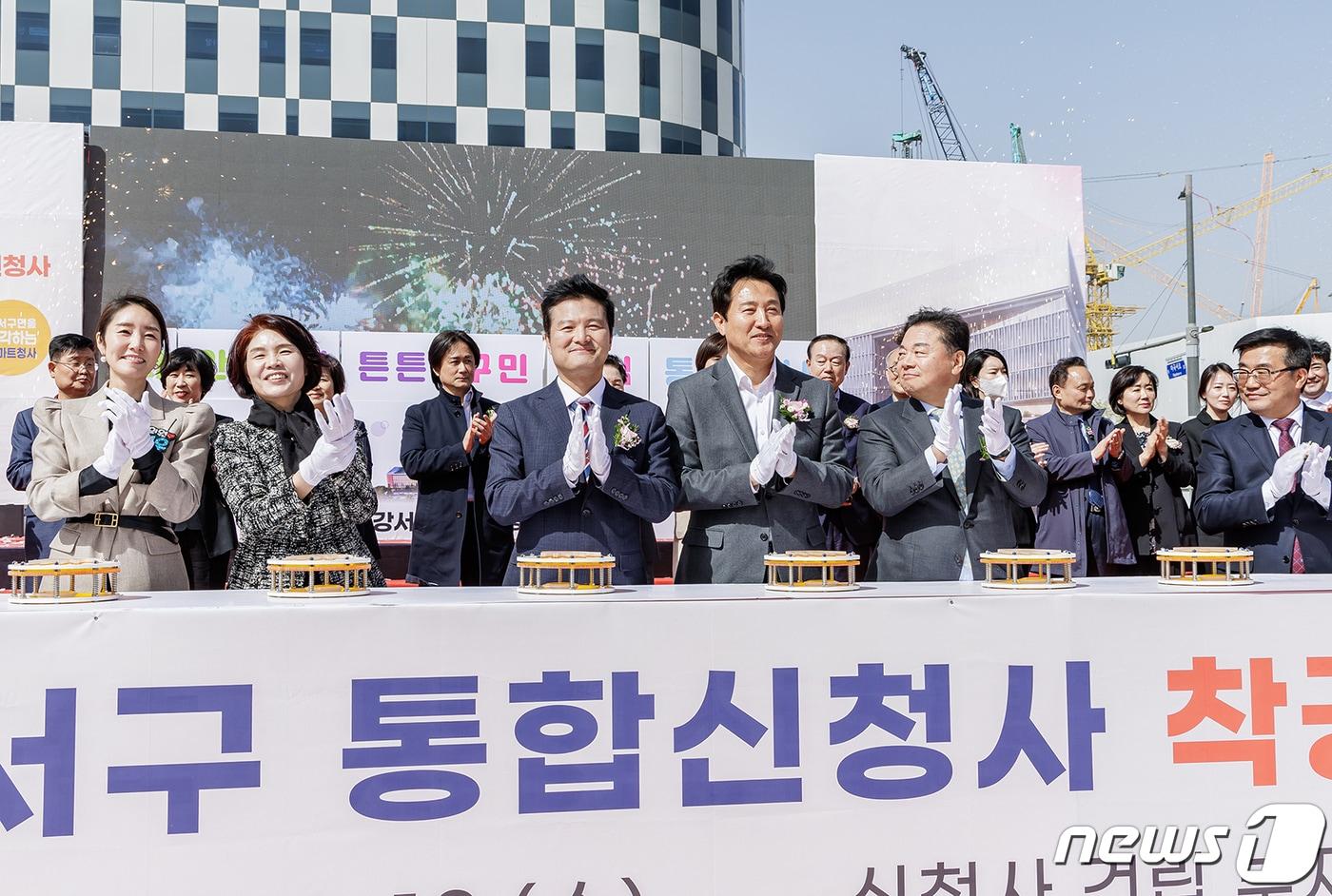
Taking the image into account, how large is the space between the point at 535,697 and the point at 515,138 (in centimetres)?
1677

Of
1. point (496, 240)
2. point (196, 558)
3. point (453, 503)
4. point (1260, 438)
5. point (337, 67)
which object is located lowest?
point (196, 558)

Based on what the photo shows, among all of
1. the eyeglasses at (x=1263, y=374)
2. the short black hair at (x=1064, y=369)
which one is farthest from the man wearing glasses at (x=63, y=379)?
the eyeglasses at (x=1263, y=374)

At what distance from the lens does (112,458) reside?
7.88ft

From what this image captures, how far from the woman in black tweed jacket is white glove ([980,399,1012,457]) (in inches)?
60.1

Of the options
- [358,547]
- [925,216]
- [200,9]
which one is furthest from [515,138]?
[358,547]

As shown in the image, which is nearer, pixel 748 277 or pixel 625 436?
pixel 625 436

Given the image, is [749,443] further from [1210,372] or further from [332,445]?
[1210,372]

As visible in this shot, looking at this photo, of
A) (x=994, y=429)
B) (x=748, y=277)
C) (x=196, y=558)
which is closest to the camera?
(x=994, y=429)

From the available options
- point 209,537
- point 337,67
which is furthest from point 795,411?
point 337,67

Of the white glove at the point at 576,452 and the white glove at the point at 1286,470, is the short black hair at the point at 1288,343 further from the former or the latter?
the white glove at the point at 576,452

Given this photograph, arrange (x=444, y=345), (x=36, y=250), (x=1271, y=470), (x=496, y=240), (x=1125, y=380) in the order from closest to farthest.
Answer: (x=1271, y=470) < (x=444, y=345) < (x=1125, y=380) < (x=36, y=250) < (x=496, y=240)

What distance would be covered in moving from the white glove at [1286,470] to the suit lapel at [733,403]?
1.43m

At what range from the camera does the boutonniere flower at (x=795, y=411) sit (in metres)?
2.66

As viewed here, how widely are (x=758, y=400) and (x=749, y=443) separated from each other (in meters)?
0.13
